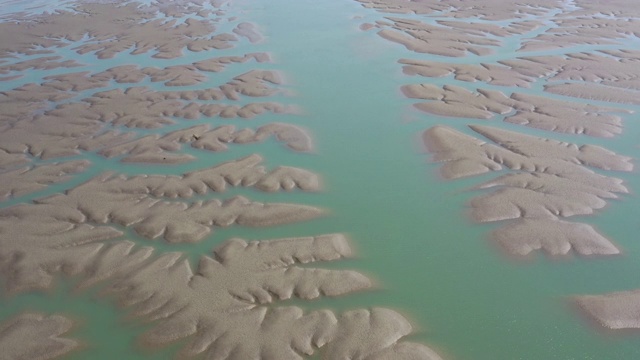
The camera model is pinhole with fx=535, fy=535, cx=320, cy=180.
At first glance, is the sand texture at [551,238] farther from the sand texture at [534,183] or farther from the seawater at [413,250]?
the seawater at [413,250]

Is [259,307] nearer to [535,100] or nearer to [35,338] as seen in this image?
[35,338]

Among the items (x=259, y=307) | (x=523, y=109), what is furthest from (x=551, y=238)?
(x=523, y=109)

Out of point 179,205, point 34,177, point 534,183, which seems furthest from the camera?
point 34,177

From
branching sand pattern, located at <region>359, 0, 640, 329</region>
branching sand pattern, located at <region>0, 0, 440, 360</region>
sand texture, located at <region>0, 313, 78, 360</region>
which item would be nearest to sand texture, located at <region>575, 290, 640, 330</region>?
branching sand pattern, located at <region>359, 0, 640, 329</region>

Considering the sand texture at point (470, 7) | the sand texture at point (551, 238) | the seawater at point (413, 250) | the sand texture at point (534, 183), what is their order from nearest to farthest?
the seawater at point (413, 250) → the sand texture at point (551, 238) → the sand texture at point (534, 183) → the sand texture at point (470, 7)

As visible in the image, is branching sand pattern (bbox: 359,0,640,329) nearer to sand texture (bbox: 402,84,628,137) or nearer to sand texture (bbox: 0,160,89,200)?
sand texture (bbox: 402,84,628,137)

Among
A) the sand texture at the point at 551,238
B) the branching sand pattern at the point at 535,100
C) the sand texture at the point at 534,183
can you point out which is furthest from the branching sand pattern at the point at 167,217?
the branching sand pattern at the point at 535,100

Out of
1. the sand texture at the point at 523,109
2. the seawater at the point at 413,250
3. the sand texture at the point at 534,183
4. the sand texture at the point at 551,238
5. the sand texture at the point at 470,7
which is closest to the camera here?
the seawater at the point at 413,250
